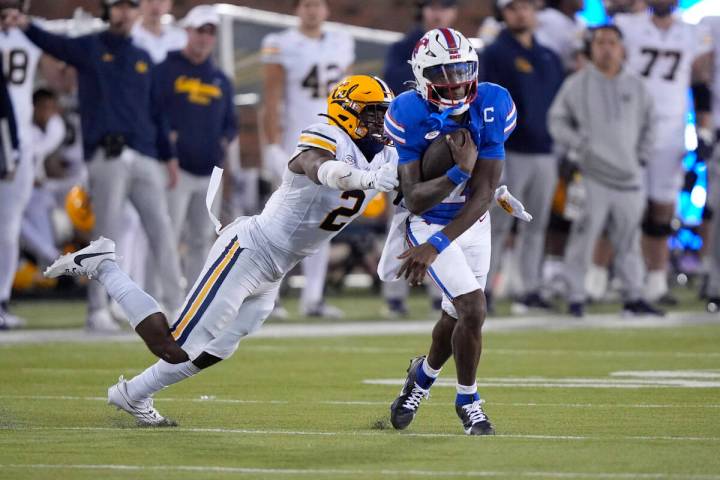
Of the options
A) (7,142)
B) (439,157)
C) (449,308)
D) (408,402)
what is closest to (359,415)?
(408,402)

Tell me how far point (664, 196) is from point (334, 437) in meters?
7.74

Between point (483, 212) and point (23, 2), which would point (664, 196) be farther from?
point (483, 212)

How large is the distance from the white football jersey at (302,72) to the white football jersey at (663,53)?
8.27ft

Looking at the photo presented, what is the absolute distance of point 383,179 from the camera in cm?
578

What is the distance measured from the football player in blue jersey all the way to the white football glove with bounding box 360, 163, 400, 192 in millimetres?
395

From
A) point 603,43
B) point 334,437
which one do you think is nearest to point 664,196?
point 603,43

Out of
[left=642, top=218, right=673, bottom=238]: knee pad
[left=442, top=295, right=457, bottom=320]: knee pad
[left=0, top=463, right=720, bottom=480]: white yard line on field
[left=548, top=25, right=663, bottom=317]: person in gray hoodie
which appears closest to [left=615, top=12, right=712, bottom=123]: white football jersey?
[left=642, top=218, right=673, bottom=238]: knee pad

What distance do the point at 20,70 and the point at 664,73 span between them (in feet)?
17.3

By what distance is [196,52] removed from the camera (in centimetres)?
1179

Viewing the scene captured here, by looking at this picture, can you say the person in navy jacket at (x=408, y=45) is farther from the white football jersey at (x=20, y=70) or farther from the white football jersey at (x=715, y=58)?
the white football jersey at (x=20, y=70)

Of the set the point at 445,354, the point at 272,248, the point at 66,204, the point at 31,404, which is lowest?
the point at 66,204

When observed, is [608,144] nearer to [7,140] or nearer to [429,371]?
[7,140]

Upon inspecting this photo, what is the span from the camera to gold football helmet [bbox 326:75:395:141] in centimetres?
645

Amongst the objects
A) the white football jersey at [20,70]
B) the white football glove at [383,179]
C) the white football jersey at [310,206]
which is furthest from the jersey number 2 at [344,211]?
the white football jersey at [20,70]
